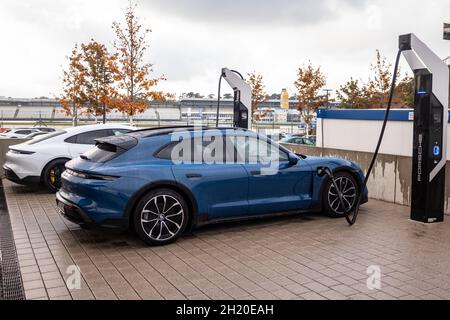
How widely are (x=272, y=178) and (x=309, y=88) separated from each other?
31.7 metres

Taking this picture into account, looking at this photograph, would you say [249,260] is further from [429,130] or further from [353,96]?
[353,96]

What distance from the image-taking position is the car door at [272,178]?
664 centimetres

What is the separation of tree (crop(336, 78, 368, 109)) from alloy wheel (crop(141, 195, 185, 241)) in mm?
31994

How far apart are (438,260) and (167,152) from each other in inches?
142

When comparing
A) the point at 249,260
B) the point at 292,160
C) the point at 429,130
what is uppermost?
the point at 429,130

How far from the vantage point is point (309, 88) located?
3722 cm

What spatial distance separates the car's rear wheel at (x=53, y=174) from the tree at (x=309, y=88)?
2947 centimetres

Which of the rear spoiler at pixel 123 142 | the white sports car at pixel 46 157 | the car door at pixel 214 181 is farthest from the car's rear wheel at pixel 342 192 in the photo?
the white sports car at pixel 46 157

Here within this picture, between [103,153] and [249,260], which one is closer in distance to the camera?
[249,260]

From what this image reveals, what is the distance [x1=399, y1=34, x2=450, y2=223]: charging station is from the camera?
6.87 m

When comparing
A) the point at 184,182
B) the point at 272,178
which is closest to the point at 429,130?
the point at 272,178

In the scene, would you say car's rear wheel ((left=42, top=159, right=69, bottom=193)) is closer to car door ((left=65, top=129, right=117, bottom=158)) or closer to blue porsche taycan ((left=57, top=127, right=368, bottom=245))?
car door ((left=65, top=129, right=117, bottom=158))

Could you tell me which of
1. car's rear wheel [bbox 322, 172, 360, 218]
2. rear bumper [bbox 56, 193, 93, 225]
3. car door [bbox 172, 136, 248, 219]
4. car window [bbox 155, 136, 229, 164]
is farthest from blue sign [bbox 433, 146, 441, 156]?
rear bumper [bbox 56, 193, 93, 225]

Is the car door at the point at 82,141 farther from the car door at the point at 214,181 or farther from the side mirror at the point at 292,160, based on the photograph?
the side mirror at the point at 292,160
